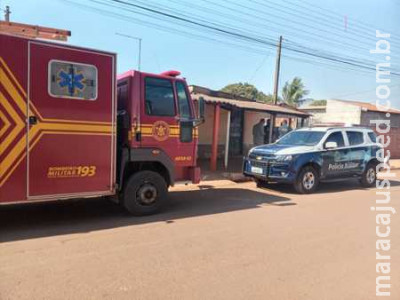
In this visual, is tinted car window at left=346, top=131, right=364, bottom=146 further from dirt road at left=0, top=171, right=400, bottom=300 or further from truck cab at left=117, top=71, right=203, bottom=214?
truck cab at left=117, top=71, right=203, bottom=214

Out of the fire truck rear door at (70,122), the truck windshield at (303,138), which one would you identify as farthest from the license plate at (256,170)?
the fire truck rear door at (70,122)

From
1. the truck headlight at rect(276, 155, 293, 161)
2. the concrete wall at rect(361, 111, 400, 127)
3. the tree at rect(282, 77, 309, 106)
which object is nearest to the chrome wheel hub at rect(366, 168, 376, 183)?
the truck headlight at rect(276, 155, 293, 161)

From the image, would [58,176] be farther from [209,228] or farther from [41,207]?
[209,228]

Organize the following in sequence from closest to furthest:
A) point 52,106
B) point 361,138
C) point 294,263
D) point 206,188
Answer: point 294,263
point 52,106
point 206,188
point 361,138

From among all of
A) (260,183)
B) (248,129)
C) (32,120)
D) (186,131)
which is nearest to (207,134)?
(248,129)

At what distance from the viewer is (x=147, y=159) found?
6.90m

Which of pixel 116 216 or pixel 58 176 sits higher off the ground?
pixel 58 176

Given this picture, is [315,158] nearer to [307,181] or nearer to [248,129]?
[307,181]

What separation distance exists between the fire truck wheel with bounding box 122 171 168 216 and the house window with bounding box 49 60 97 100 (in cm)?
171

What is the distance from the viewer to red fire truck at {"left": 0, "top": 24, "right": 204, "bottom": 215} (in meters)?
5.52

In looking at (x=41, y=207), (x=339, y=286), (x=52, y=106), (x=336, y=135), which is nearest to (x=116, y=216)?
(x=41, y=207)

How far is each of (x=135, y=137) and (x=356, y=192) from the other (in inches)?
279

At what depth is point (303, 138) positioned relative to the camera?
36.7 ft

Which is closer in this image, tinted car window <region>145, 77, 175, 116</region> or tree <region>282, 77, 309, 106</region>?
tinted car window <region>145, 77, 175, 116</region>
